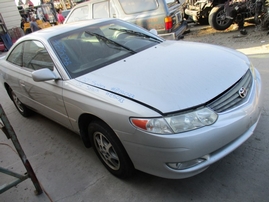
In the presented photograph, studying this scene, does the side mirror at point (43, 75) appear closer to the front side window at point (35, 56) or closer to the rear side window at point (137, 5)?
the front side window at point (35, 56)

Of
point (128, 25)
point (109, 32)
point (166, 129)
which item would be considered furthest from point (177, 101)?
point (128, 25)

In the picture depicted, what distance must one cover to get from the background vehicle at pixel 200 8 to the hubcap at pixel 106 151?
743 cm

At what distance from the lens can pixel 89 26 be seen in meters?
3.24

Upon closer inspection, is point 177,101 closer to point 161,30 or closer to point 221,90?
point 221,90

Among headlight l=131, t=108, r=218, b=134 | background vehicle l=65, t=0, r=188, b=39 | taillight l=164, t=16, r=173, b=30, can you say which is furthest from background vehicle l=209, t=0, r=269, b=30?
headlight l=131, t=108, r=218, b=134

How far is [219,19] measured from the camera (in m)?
7.56

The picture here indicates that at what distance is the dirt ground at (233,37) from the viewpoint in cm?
614

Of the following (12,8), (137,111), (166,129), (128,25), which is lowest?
(166,129)

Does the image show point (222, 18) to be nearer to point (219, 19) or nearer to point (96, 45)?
point (219, 19)

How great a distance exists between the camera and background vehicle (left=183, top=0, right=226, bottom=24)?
8.11 m

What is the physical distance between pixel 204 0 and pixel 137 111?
25.6ft

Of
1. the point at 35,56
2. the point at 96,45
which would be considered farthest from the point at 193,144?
the point at 35,56

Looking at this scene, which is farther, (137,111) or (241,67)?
(241,67)

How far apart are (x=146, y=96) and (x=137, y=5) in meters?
4.90
